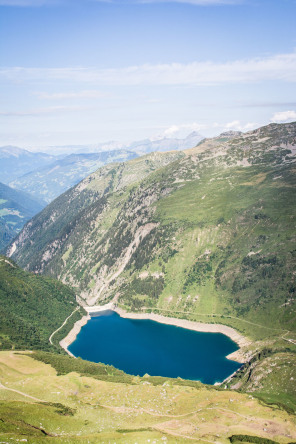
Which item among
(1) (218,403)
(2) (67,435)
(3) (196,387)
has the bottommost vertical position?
(3) (196,387)

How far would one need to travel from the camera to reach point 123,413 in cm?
10400

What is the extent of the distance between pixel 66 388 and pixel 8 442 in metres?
59.3

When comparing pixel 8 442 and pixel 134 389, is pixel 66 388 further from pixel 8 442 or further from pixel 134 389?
pixel 8 442

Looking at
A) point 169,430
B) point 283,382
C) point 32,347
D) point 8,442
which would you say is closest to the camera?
point 8,442

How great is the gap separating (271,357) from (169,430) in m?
100

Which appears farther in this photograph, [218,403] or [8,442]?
[218,403]

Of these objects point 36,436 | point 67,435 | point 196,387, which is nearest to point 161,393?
point 196,387

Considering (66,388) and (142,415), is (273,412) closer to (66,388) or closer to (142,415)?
(142,415)

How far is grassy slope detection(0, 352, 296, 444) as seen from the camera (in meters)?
83.8

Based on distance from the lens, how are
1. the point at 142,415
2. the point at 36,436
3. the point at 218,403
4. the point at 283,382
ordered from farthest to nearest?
the point at 283,382
the point at 218,403
the point at 142,415
the point at 36,436

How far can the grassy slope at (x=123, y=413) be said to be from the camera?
275 ft

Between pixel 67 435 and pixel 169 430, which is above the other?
pixel 67 435

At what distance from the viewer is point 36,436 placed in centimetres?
7544

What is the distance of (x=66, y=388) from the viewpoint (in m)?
126
